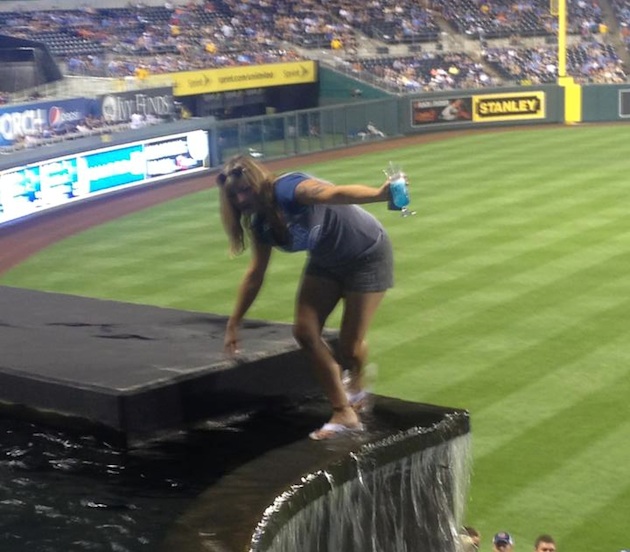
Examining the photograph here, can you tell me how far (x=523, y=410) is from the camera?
35.3 ft

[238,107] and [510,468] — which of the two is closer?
[510,468]

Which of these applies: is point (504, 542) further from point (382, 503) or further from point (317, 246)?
point (317, 246)

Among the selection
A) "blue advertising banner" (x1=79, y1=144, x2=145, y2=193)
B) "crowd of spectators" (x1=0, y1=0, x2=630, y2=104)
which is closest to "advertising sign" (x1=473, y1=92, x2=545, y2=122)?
"crowd of spectators" (x1=0, y1=0, x2=630, y2=104)

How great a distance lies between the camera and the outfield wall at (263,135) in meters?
23.4

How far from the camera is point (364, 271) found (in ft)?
18.8

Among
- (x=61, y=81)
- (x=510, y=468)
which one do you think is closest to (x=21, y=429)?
(x=510, y=468)

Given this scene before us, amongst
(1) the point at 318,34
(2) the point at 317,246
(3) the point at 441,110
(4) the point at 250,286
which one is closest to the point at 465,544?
(4) the point at 250,286

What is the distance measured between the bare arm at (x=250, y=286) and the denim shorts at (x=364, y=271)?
0.26 m

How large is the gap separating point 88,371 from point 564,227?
14.9 m

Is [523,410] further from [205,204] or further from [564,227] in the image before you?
[205,204]

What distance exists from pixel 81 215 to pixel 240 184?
1893cm

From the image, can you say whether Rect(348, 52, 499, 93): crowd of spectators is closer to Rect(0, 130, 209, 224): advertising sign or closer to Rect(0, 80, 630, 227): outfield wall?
Rect(0, 80, 630, 227): outfield wall

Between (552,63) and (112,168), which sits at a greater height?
(552,63)

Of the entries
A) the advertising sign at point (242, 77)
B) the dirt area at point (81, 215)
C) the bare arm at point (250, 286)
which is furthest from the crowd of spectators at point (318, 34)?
the bare arm at point (250, 286)
